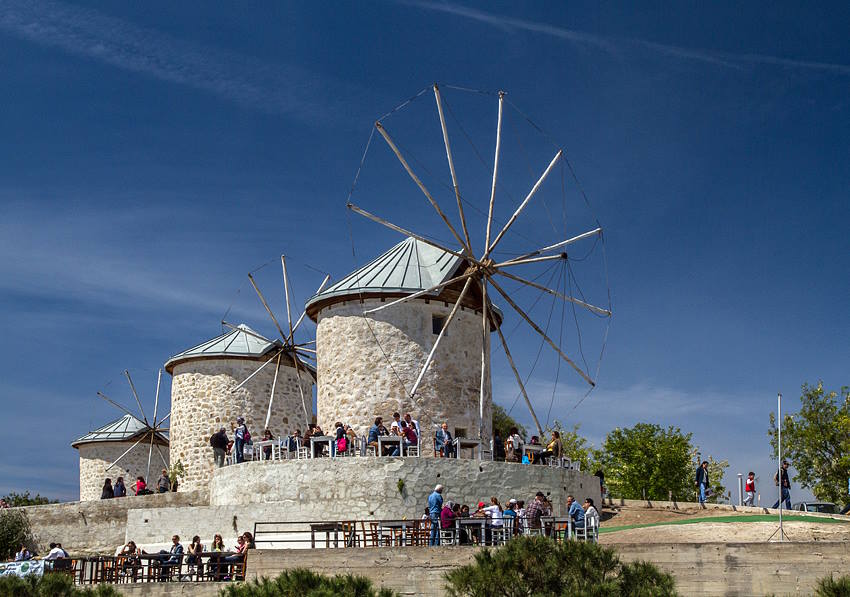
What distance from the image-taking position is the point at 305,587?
1487cm

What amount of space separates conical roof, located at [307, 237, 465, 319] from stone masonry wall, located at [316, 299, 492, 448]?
39 centimetres

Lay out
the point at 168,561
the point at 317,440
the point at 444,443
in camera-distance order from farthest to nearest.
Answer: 1. the point at 444,443
2. the point at 317,440
3. the point at 168,561

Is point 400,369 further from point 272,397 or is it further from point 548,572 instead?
point 548,572

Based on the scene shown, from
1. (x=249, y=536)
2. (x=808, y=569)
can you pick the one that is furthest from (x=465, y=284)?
(x=808, y=569)

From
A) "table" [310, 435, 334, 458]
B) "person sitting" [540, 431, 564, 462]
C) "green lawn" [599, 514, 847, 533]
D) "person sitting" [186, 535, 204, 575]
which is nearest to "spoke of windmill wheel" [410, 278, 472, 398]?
"table" [310, 435, 334, 458]

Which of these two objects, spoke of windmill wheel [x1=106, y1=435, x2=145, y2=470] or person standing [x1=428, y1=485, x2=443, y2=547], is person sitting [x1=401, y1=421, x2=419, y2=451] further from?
spoke of windmill wheel [x1=106, y1=435, x2=145, y2=470]

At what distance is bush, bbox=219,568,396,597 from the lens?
1455cm

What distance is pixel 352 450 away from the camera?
23.9 meters

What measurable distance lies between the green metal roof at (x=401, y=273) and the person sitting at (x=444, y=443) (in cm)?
497

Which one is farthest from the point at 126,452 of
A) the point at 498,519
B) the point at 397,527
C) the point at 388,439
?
the point at 498,519

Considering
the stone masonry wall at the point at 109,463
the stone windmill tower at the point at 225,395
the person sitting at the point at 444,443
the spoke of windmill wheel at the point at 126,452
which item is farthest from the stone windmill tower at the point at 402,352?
the stone masonry wall at the point at 109,463

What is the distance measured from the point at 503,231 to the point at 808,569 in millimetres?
13829

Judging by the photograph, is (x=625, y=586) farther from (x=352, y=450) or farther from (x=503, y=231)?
(x=503, y=231)

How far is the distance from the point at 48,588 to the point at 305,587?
4.60m
